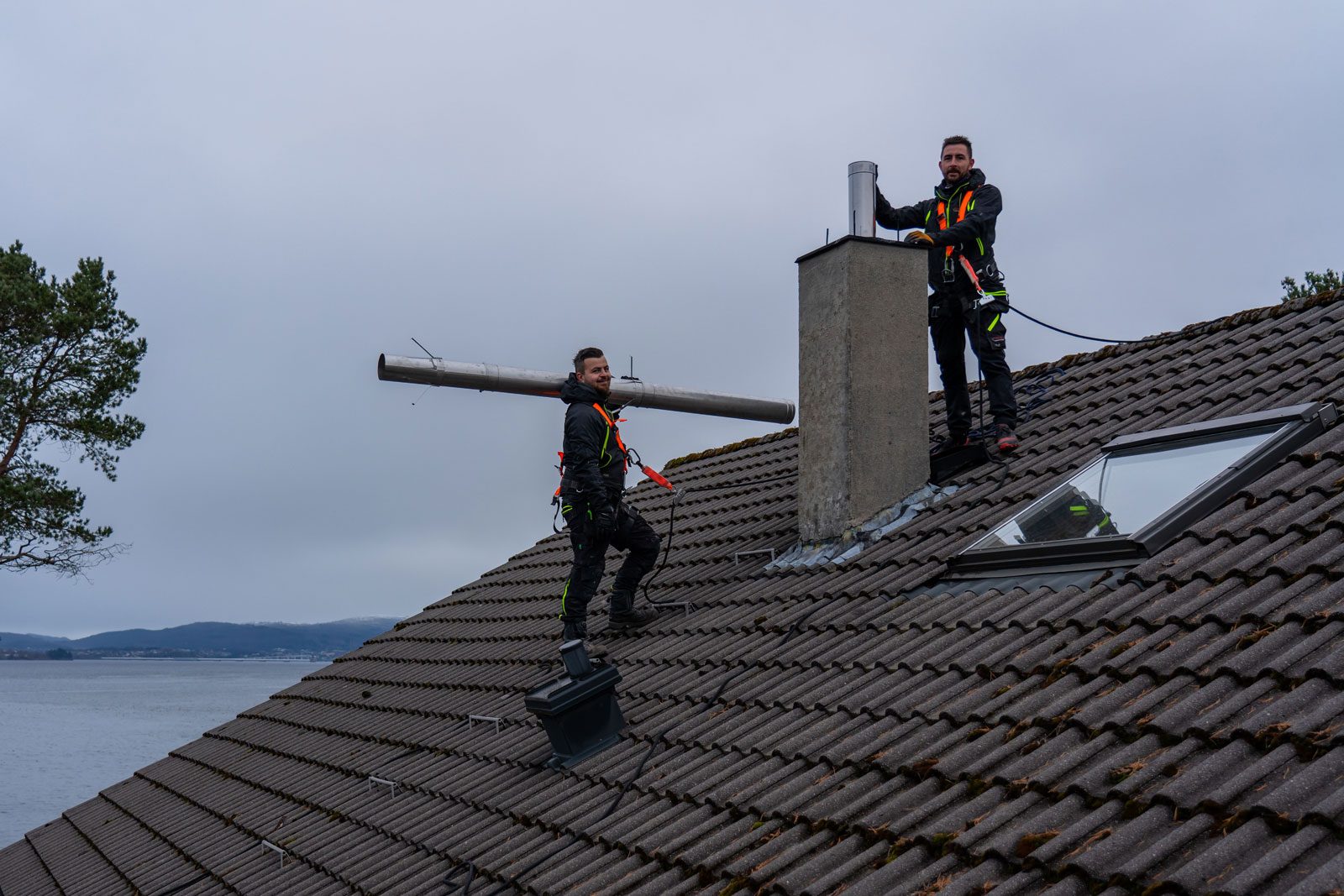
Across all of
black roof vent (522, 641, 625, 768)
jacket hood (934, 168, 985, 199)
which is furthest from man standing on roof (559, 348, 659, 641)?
jacket hood (934, 168, 985, 199)

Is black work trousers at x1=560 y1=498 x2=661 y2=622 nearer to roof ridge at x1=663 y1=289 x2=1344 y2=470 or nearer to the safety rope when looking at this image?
the safety rope

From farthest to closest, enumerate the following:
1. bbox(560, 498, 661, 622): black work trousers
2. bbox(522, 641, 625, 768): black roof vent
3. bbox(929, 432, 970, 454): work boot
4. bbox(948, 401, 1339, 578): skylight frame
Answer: bbox(929, 432, 970, 454): work boot → bbox(560, 498, 661, 622): black work trousers → bbox(522, 641, 625, 768): black roof vent → bbox(948, 401, 1339, 578): skylight frame

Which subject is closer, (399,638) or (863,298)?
(863,298)

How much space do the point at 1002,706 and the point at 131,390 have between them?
24718 millimetres

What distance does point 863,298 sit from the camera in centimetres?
683

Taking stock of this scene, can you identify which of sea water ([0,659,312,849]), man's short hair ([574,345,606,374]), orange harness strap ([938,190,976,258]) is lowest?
sea water ([0,659,312,849])

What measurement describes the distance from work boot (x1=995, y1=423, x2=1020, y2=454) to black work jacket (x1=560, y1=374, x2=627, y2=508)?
216 centimetres

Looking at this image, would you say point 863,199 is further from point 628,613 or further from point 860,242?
point 628,613

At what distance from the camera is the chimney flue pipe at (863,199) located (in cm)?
730

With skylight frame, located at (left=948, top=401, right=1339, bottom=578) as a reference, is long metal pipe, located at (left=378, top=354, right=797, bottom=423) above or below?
above

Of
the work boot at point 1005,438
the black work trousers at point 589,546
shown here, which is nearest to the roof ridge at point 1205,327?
the work boot at point 1005,438

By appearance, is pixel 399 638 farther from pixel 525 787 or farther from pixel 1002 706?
pixel 1002 706

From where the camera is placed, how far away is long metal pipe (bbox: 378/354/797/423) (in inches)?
315

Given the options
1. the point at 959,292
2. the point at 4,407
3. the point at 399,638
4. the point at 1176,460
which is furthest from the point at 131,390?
the point at 1176,460
